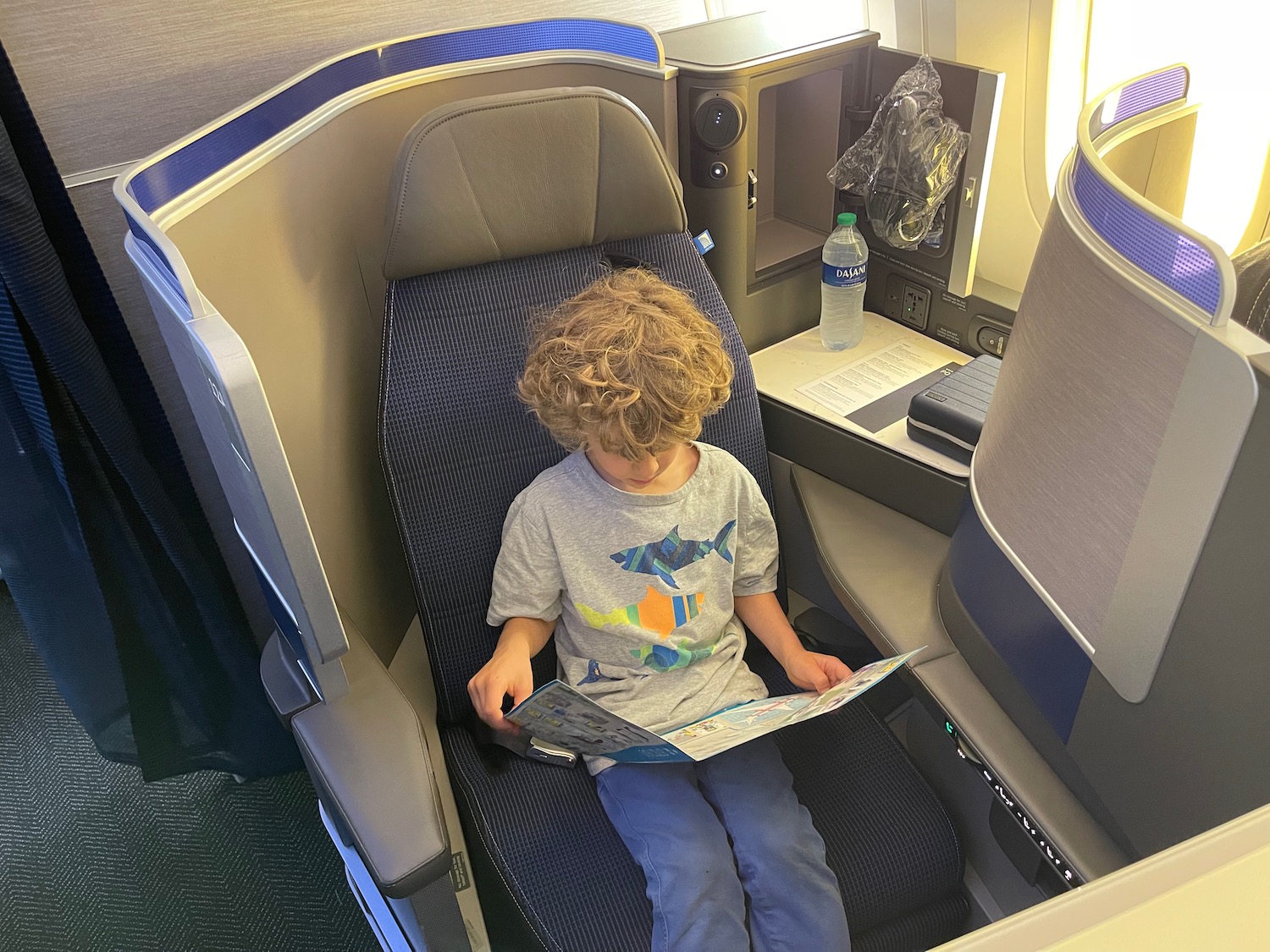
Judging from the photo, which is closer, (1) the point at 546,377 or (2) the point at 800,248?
(1) the point at 546,377

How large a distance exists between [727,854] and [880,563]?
0.46 metres

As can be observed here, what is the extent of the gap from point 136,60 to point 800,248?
1145mm

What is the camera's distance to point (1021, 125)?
5.35ft

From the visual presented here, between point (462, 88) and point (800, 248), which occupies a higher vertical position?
point (462, 88)

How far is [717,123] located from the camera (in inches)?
58.3

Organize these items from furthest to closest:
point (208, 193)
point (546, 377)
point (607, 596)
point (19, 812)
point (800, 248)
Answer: point (19, 812) < point (800, 248) < point (607, 596) < point (546, 377) < point (208, 193)

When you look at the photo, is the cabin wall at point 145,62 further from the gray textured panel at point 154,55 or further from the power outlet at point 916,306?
the power outlet at point 916,306

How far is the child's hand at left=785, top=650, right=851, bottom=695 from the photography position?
128 centimetres

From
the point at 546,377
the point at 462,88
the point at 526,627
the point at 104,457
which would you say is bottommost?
the point at 526,627

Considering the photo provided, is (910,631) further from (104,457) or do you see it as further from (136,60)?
(136,60)

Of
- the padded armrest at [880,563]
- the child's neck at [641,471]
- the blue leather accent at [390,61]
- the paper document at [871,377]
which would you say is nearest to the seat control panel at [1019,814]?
the padded armrest at [880,563]

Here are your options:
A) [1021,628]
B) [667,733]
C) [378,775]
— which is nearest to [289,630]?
[378,775]

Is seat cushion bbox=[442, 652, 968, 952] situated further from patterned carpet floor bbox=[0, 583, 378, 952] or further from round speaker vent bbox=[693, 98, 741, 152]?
round speaker vent bbox=[693, 98, 741, 152]

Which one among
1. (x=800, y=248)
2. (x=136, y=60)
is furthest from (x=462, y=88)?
Answer: (x=800, y=248)
